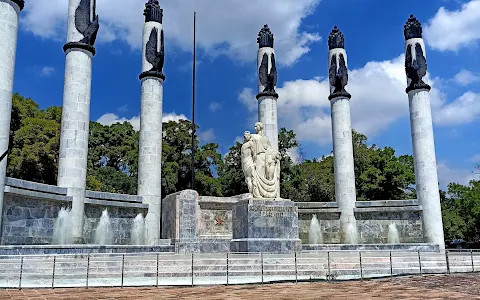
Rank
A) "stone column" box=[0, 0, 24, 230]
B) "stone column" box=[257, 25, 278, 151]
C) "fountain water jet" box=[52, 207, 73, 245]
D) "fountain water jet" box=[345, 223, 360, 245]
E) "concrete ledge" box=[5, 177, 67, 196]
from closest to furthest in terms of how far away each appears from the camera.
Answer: "stone column" box=[0, 0, 24, 230], "concrete ledge" box=[5, 177, 67, 196], "fountain water jet" box=[52, 207, 73, 245], "fountain water jet" box=[345, 223, 360, 245], "stone column" box=[257, 25, 278, 151]

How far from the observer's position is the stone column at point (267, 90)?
26.7 metres

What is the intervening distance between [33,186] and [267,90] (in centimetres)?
1481

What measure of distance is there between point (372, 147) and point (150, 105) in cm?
2696

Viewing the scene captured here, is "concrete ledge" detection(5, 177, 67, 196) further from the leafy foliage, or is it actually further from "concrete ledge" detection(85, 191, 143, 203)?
the leafy foliage

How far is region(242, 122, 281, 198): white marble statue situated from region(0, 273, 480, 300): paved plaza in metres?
6.41

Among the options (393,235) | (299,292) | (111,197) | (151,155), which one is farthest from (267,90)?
(299,292)

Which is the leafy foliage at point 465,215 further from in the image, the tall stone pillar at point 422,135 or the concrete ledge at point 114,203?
the concrete ledge at point 114,203

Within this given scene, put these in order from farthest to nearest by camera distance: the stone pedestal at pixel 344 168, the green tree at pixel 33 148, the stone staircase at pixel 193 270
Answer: the green tree at pixel 33 148 < the stone pedestal at pixel 344 168 < the stone staircase at pixel 193 270

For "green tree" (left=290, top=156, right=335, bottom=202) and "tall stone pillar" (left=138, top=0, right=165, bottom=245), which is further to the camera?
"green tree" (left=290, top=156, right=335, bottom=202)

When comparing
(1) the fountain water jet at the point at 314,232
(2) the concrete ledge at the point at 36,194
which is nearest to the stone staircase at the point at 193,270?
(2) the concrete ledge at the point at 36,194

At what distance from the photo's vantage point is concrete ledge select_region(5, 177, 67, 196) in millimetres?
15703

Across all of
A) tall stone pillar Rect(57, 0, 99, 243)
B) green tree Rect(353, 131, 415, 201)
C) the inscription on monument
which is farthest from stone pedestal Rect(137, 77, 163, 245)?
green tree Rect(353, 131, 415, 201)

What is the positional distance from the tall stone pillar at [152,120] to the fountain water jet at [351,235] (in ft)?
33.3

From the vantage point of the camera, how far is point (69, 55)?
19.9m
